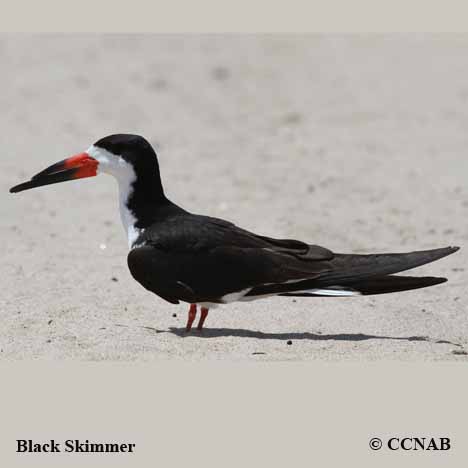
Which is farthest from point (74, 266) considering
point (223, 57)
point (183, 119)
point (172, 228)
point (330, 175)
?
point (223, 57)

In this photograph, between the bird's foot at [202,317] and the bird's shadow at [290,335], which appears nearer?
the bird's shadow at [290,335]

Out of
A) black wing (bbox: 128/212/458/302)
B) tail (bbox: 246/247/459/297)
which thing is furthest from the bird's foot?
tail (bbox: 246/247/459/297)

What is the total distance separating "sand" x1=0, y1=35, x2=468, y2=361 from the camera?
6.78 m

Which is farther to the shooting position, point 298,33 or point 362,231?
point 298,33

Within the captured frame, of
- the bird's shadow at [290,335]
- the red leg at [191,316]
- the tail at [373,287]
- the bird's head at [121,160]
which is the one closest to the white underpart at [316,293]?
the tail at [373,287]

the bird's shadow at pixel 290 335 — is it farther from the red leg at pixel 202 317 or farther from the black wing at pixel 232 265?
the black wing at pixel 232 265

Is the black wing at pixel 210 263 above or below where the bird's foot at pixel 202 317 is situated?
above

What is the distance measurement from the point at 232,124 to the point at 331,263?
7.72m

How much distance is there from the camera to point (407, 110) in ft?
47.7

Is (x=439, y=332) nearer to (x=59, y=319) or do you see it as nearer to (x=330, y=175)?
(x=59, y=319)

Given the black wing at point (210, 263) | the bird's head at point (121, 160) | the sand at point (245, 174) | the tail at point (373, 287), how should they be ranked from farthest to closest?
the bird's head at point (121, 160), the sand at point (245, 174), the black wing at point (210, 263), the tail at point (373, 287)

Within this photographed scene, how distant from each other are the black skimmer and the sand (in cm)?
32

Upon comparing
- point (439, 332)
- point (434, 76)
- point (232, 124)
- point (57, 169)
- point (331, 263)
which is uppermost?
point (434, 76)

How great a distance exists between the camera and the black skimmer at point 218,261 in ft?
21.2
